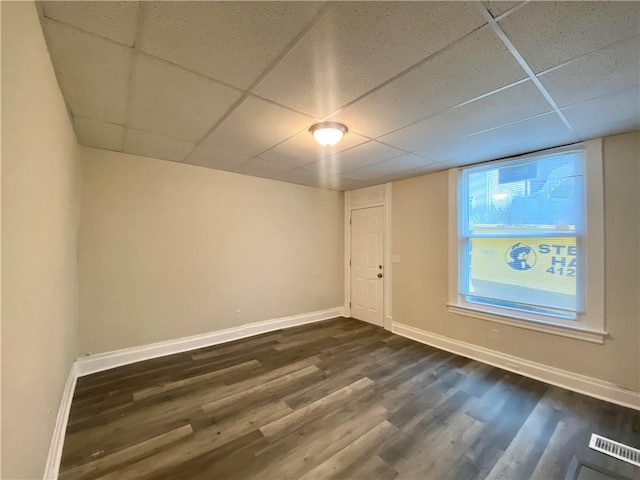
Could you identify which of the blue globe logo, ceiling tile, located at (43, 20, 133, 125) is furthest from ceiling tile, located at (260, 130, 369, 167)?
the blue globe logo

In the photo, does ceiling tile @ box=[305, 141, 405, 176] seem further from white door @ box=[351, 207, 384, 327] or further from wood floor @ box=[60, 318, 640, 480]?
wood floor @ box=[60, 318, 640, 480]

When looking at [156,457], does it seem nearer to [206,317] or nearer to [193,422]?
[193,422]

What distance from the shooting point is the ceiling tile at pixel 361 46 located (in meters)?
1.15

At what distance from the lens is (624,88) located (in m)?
1.69

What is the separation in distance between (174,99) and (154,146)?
121 centimetres

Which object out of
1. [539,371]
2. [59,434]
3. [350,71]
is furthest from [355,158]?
[59,434]

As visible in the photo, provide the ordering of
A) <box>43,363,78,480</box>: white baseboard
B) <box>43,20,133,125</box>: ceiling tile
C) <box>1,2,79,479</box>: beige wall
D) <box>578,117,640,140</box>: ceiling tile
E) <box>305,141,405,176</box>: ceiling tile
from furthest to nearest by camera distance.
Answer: <box>305,141,405,176</box>: ceiling tile
<box>578,117,640,140</box>: ceiling tile
<box>43,363,78,480</box>: white baseboard
<box>43,20,133,125</box>: ceiling tile
<box>1,2,79,479</box>: beige wall

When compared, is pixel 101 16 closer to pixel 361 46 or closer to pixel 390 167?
pixel 361 46

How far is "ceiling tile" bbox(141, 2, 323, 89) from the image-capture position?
114cm

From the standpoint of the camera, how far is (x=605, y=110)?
1.98 meters

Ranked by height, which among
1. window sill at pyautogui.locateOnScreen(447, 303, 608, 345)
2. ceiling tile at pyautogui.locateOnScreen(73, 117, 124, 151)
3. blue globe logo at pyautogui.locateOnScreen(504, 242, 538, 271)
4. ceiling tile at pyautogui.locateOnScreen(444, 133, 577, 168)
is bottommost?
window sill at pyautogui.locateOnScreen(447, 303, 608, 345)

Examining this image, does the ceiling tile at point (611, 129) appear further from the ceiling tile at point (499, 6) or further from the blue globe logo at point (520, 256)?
the ceiling tile at point (499, 6)

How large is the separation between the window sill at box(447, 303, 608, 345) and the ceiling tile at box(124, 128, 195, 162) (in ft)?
12.7

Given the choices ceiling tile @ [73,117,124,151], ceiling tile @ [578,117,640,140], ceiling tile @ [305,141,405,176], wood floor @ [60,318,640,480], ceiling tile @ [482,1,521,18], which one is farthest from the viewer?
ceiling tile @ [305,141,405,176]
